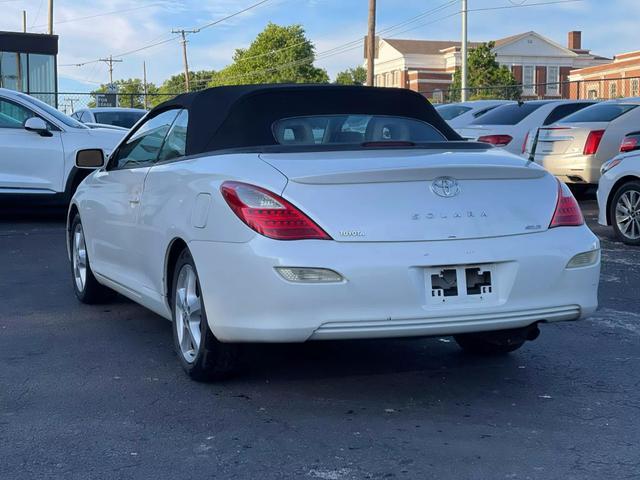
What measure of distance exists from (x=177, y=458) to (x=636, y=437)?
6.38 feet

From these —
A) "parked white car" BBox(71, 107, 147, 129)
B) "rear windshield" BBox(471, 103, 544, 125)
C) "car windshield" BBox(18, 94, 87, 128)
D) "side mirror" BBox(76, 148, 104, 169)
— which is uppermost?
"parked white car" BBox(71, 107, 147, 129)

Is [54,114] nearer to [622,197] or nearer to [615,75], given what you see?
[622,197]

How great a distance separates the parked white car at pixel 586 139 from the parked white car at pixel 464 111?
2647 mm

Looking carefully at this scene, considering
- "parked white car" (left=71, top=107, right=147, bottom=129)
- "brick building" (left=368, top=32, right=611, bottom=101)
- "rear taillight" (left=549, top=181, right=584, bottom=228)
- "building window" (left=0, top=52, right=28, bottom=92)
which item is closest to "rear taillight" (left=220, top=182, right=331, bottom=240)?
"rear taillight" (left=549, top=181, right=584, bottom=228)

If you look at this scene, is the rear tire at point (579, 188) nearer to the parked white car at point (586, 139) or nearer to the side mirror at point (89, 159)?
the parked white car at point (586, 139)

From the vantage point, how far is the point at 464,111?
1883cm

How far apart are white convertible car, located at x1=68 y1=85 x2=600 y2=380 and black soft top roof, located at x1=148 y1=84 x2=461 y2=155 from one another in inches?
0.7

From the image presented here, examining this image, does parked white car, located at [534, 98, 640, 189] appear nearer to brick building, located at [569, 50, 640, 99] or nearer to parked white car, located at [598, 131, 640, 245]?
parked white car, located at [598, 131, 640, 245]

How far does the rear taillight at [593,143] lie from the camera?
1400 centimetres

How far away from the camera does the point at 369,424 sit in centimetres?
436

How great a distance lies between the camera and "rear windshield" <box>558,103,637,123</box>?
14322 millimetres

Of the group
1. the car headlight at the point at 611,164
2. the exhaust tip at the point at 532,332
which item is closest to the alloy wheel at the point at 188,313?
the exhaust tip at the point at 532,332

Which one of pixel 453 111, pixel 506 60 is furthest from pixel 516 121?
pixel 506 60

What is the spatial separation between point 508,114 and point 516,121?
0.33m
